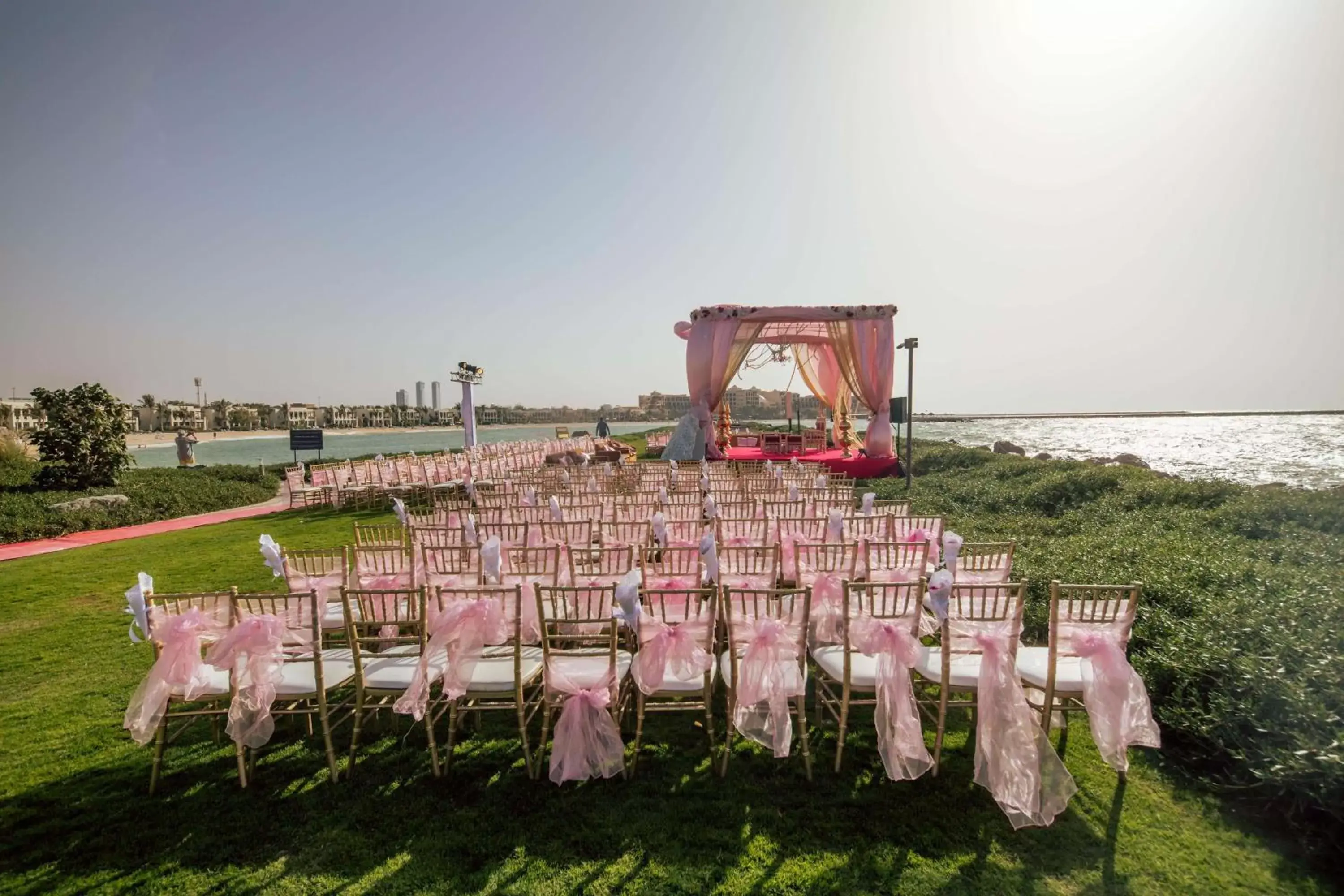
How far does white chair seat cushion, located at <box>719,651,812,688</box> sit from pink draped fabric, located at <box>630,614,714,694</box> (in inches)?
5.7

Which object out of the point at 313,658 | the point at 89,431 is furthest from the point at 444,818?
the point at 89,431

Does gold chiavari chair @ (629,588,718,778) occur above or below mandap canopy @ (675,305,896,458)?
below

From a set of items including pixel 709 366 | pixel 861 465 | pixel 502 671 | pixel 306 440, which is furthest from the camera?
pixel 306 440

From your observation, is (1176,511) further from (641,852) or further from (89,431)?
(89,431)

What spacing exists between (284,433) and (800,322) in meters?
123

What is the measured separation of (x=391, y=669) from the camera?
321cm

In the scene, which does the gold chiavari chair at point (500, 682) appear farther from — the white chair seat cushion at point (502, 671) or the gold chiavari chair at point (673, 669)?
the gold chiavari chair at point (673, 669)

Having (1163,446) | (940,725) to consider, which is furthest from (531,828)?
(1163,446)

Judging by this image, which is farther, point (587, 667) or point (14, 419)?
point (14, 419)

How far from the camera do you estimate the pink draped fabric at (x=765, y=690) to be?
107 inches

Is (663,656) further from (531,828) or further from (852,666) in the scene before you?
(852,666)

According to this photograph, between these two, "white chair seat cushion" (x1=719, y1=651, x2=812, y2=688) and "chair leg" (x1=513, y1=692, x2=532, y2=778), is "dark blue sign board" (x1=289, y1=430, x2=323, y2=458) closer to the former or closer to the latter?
"chair leg" (x1=513, y1=692, x2=532, y2=778)

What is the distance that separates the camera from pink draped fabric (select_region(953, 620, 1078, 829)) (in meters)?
2.48

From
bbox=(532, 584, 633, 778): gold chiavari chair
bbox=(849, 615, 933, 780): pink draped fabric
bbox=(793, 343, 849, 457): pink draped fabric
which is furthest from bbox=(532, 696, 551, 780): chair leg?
bbox=(793, 343, 849, 457): pink draped fabric
